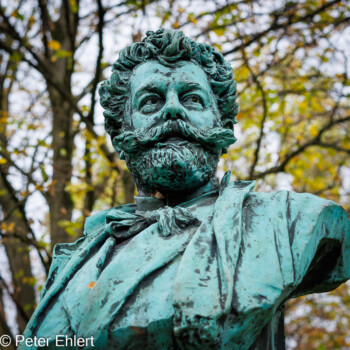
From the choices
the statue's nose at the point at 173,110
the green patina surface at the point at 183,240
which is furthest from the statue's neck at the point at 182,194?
the statue's nose at the point at 173,110

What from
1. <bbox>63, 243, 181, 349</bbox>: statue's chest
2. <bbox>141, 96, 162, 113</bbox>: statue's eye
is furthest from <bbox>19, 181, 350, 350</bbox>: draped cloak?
Answer: <bbox>141, 96, 162, 113</bbox>: statue's eye

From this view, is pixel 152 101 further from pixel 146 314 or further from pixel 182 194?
pixel 146 314

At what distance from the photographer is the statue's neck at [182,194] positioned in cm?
322

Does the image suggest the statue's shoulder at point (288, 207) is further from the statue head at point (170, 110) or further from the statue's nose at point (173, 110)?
the statue's nose at point (173, 110)

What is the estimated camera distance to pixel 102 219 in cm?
341

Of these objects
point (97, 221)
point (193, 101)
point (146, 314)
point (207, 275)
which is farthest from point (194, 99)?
point (146, 314)

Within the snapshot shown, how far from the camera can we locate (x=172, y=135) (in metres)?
3.11

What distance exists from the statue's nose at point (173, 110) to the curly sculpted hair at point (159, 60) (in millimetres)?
365

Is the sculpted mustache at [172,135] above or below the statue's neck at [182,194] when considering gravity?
above

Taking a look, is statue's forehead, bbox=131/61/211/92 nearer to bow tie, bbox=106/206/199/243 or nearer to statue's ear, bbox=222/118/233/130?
statue's ear, bbox=222/118/233/130

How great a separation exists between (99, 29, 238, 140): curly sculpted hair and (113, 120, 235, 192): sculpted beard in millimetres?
317

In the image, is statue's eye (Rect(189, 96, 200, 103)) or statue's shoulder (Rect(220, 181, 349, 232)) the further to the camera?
statue's eye (Rect(189, 96, 200, 103))

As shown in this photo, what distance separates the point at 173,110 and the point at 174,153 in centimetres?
23

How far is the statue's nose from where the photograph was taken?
3105 mm
